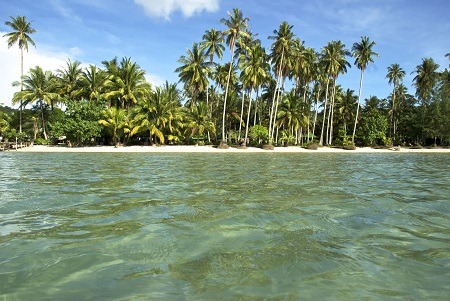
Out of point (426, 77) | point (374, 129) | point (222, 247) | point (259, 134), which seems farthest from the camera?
point (426, 77)

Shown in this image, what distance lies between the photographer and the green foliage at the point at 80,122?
40.7 meters

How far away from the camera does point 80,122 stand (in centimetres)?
4056

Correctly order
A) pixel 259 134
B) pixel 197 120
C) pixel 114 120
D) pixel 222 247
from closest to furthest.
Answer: pixel 222 247 → pixel 114 120 → pixel 197 120 → pixel 259 134

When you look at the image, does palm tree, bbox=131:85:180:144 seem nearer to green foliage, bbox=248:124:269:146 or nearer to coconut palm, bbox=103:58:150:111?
coconut palm, bbox=103:58:150:111

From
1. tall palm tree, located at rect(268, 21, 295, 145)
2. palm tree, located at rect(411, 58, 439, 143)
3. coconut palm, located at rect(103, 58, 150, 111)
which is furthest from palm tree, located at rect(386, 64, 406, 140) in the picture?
coconut palm, located at rect(103, 58, 150, 111)

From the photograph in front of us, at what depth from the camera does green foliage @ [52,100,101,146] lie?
134 feet

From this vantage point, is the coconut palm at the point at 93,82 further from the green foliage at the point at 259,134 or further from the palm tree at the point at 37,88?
the green foliage at the point at 259,134

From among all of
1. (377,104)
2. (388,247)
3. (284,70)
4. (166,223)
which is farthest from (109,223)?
(377,104)

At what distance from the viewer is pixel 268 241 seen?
4.45 meters

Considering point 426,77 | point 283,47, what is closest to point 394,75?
point 426,77

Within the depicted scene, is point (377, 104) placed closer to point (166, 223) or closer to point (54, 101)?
point (54, 101)

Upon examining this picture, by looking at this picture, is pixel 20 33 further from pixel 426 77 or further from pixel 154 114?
pixel 426 77

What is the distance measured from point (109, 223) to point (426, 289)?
4.75 metres

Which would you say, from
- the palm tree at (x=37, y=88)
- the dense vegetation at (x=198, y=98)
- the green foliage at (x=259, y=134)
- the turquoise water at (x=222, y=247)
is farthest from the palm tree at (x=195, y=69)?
the turquoise water at (x=222, y=247)
